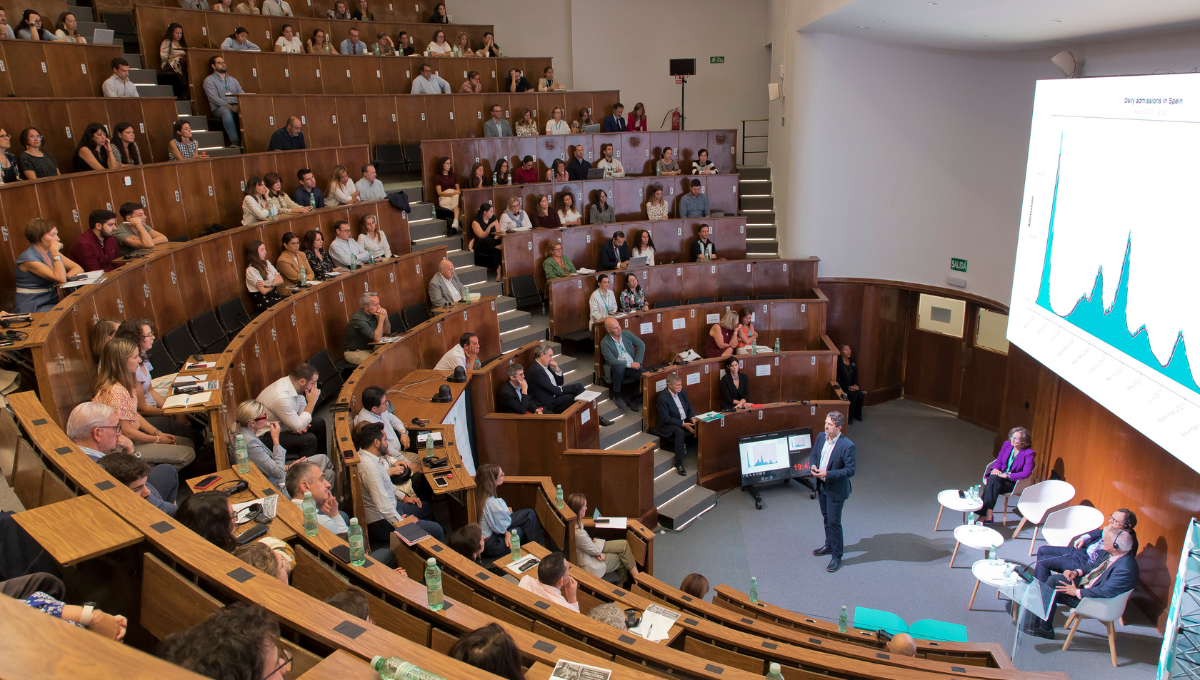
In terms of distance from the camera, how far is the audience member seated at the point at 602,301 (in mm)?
8297

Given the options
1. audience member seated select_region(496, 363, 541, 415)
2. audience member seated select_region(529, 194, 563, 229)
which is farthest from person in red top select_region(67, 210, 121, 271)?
audience member seated select_region(529, 194, 563, 229)

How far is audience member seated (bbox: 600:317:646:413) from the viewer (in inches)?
306

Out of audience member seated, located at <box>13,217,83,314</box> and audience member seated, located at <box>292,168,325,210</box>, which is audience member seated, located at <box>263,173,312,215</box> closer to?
audience member seated, located at <box>292,168,325,210</box>

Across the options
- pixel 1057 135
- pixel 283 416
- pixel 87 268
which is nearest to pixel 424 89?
pixel 87 268

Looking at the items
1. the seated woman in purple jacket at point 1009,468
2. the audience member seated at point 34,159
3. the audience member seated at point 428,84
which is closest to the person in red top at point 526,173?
the audience member seated at point 428,84

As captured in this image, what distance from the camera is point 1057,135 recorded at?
623cm

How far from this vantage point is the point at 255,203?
682 centimetres

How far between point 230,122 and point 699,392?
5856mm

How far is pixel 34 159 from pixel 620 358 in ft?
16.9

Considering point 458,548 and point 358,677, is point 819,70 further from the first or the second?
point 358,677

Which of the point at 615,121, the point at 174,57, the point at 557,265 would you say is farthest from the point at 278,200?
the point at 615,121

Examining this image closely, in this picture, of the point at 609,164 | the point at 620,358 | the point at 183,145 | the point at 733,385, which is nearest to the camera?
the point at 183,145

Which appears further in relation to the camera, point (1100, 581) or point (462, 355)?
point (462, 355)

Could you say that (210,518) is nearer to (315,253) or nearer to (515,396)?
(515,396)
